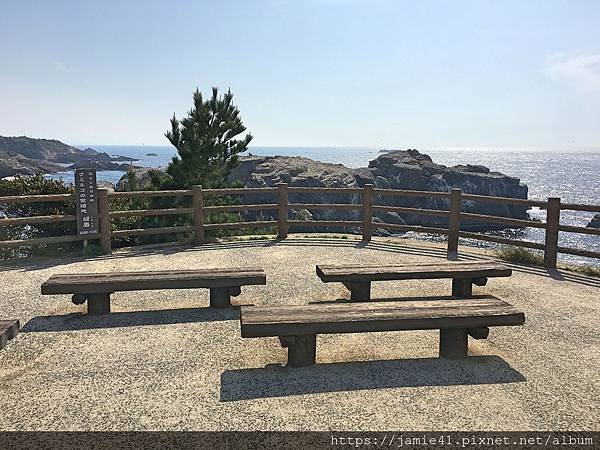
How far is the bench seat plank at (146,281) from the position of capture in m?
4.96

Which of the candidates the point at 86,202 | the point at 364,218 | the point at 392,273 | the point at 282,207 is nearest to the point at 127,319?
the point at 392,273

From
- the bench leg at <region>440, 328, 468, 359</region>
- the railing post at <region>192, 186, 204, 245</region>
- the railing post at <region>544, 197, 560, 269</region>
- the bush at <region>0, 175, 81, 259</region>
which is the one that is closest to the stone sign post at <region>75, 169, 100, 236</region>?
the bush at <region>0, 175, 81, 259</region>

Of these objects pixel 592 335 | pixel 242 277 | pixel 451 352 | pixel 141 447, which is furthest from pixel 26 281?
pixel 592 335

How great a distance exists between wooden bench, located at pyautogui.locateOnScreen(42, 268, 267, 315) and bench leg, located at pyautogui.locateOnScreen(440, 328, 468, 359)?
2.02m

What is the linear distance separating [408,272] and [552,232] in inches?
148

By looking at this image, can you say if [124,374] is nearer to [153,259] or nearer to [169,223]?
[153,259]

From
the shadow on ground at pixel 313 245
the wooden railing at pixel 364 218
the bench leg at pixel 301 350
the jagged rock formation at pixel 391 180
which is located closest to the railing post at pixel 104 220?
the wooden railing at pixel 364 218

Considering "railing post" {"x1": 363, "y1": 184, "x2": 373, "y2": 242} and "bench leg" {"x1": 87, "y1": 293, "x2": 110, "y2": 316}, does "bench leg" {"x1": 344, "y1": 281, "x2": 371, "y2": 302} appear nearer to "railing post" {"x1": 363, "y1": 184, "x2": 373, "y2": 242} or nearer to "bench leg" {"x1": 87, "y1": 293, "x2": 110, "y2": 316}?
"bench leg" {"x1": 87, "y1": 293, "x2": 110, "y2": 316}

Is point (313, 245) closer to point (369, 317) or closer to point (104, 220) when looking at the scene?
point (104, 220)

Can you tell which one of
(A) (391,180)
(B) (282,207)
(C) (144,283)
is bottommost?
(A) (391,180)

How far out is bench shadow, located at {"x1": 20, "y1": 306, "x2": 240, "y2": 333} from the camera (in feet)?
15.9

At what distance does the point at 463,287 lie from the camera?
5.61 metres

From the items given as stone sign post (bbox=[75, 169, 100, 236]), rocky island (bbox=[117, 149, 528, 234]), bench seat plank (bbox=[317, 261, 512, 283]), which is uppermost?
stone sign post (bbox=[75, 169, 100, 236])

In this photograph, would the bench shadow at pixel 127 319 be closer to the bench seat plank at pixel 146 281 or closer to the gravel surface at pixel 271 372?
the gravel surface at pixel 271 372
